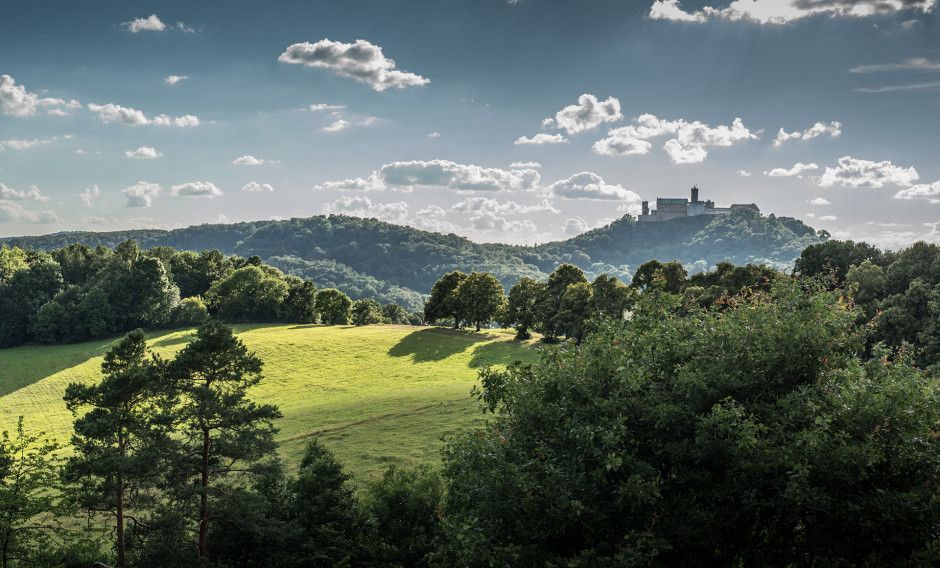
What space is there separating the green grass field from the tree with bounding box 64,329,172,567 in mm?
10861

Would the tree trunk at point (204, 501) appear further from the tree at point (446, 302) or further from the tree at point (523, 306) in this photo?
the tree at point (446, 302)

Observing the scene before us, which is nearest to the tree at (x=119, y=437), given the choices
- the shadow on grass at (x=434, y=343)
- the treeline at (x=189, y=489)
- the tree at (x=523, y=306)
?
the treeline at (x=189, y=489)

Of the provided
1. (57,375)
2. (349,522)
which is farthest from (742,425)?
(57,375)

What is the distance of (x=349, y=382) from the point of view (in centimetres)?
5372

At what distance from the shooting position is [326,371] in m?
57.6

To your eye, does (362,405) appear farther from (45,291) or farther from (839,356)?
(45,291)

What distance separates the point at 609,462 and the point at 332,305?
274 feet

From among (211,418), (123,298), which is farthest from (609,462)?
(123,298)

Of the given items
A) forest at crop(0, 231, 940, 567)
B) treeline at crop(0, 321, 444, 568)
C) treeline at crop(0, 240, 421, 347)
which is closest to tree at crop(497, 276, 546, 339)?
treeline at crop(0, 240, 421, 347)

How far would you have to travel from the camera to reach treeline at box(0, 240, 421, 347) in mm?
79062

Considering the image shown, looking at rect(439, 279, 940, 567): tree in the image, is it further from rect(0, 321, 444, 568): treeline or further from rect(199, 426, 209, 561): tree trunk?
rect(199, 426, 209, 561): tree trunk

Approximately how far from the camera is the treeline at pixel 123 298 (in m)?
79.1

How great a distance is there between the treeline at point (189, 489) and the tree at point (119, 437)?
4 cm

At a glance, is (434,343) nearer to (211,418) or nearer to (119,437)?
(211,418)
